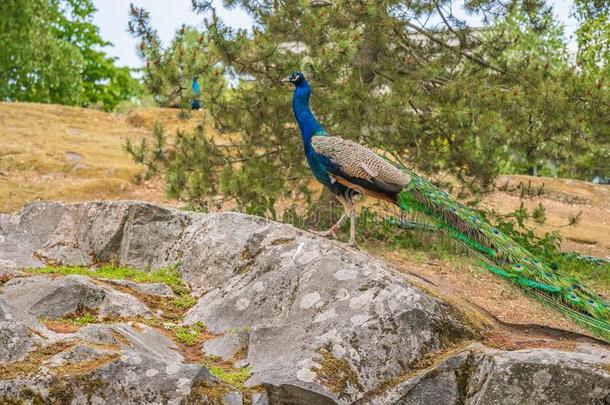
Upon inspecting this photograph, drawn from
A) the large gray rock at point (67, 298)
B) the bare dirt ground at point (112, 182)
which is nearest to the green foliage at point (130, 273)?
the large gray rock at point (67, 298)

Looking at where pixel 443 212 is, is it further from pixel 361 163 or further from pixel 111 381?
pixel 111 381

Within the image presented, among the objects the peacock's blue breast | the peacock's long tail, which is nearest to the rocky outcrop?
the peacock's long tail

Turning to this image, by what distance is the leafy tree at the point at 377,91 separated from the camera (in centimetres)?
937

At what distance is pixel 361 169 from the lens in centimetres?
662

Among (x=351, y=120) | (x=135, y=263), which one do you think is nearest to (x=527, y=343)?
(x=135, y=263)

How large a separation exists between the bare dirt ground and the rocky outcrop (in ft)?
11.3

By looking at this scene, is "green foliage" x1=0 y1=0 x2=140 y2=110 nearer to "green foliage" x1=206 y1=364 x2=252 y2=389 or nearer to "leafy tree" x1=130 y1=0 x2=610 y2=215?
"leafy tree" x1=130 y1=0 x2=610 y2=215

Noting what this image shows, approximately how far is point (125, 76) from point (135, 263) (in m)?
27.2

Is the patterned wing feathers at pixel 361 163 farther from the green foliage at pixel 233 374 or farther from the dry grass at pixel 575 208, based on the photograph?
the dry grass at pixel 575 208

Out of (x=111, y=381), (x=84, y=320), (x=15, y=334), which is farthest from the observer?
(x=84, y=320)

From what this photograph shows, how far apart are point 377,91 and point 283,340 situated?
599 centimetres

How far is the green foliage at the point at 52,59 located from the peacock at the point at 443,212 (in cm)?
1494

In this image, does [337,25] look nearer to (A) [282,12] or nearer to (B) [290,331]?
(A) [282,12]

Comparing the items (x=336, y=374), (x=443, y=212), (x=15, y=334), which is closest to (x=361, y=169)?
(x=443, y=212)
